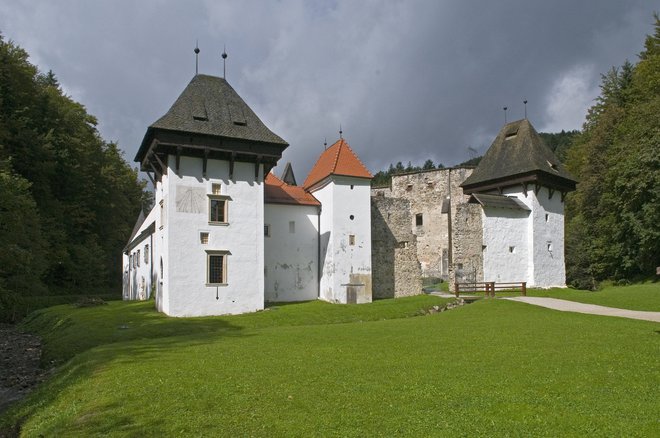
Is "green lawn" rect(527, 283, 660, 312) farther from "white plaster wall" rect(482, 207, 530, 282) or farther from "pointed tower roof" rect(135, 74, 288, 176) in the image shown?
"pointed tower roof" rect(135, 74, 288, 176)

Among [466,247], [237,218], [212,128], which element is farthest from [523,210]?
[212,128]

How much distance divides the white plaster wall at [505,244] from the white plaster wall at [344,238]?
305 inches

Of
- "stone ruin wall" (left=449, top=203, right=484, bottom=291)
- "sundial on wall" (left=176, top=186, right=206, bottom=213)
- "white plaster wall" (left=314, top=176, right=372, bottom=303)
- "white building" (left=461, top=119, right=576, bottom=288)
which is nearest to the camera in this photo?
"sundial on wall" (left=176, top=186, right=206, bottom=213)

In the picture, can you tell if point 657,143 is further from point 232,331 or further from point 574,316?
point 232,331

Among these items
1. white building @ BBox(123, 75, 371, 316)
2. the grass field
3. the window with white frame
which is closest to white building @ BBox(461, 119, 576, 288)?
white building @ BBox(123, 75, 371, 316)

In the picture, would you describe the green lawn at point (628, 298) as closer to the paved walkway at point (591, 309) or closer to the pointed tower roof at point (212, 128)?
the paved walkway at point (591, 309)

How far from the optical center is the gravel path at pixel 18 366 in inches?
468

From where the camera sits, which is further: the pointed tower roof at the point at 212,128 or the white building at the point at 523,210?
the white building at the point at 523,210

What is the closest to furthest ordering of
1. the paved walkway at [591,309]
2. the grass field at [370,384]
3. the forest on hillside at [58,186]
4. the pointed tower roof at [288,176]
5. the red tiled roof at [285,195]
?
the grass field at [370,384], the paved walkway at [591,309], the red tiled roof at [285,195], the forest on hillside at [58,186], the pointed tower roof at [288,176]

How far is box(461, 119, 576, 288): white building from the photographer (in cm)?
3000

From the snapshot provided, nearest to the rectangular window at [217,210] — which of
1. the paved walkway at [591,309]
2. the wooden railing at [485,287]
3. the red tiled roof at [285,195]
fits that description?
the red tiled roof at [285,195]

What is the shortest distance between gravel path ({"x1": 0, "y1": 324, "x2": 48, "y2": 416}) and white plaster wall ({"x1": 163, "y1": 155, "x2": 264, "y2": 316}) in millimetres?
5436

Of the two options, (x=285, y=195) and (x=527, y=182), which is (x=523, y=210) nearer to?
(x=527, y=182)

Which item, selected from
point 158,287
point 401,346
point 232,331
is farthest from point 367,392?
point 158,287
